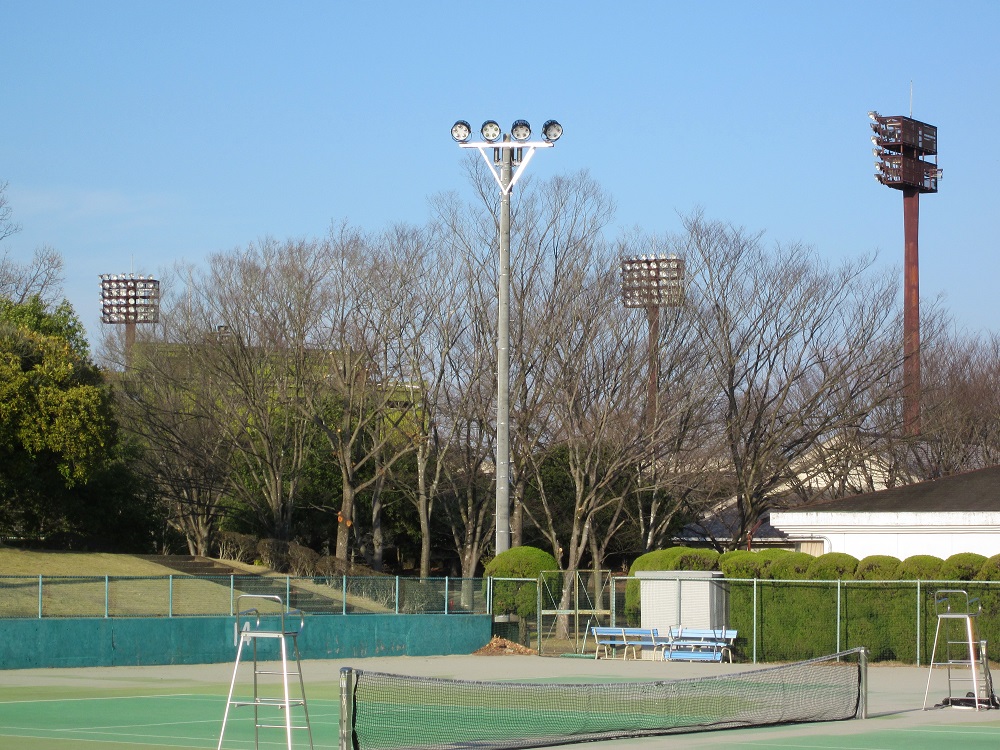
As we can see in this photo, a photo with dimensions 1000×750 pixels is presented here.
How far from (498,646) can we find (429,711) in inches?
734

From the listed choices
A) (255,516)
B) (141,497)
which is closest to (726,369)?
(255,516)

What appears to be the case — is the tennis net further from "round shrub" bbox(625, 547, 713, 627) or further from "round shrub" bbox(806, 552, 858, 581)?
"round shrub" bbox(625, 547, 713, 627)

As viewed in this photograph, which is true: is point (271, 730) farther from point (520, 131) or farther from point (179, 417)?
point (179, 417)

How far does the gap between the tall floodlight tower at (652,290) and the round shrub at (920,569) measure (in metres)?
18.1

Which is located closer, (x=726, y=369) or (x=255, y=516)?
(x=726, y=369)

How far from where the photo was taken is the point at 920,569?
31578mm

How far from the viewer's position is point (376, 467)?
52.7m

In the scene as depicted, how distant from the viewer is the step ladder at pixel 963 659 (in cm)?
1856

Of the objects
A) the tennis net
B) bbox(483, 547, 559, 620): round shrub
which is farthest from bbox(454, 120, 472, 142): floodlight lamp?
the tennis net

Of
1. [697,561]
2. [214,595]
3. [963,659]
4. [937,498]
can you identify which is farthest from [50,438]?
[963,659]

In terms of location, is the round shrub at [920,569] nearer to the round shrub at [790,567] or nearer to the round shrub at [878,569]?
the round shrub at [878,569]

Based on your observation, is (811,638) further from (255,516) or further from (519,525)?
(255,516)

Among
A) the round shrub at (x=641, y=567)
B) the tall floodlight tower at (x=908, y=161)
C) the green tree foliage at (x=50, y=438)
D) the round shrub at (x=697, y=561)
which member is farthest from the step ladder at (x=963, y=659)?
the tall floodlight tower at (x=908, y=161)

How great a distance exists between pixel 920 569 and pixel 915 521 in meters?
4.87
